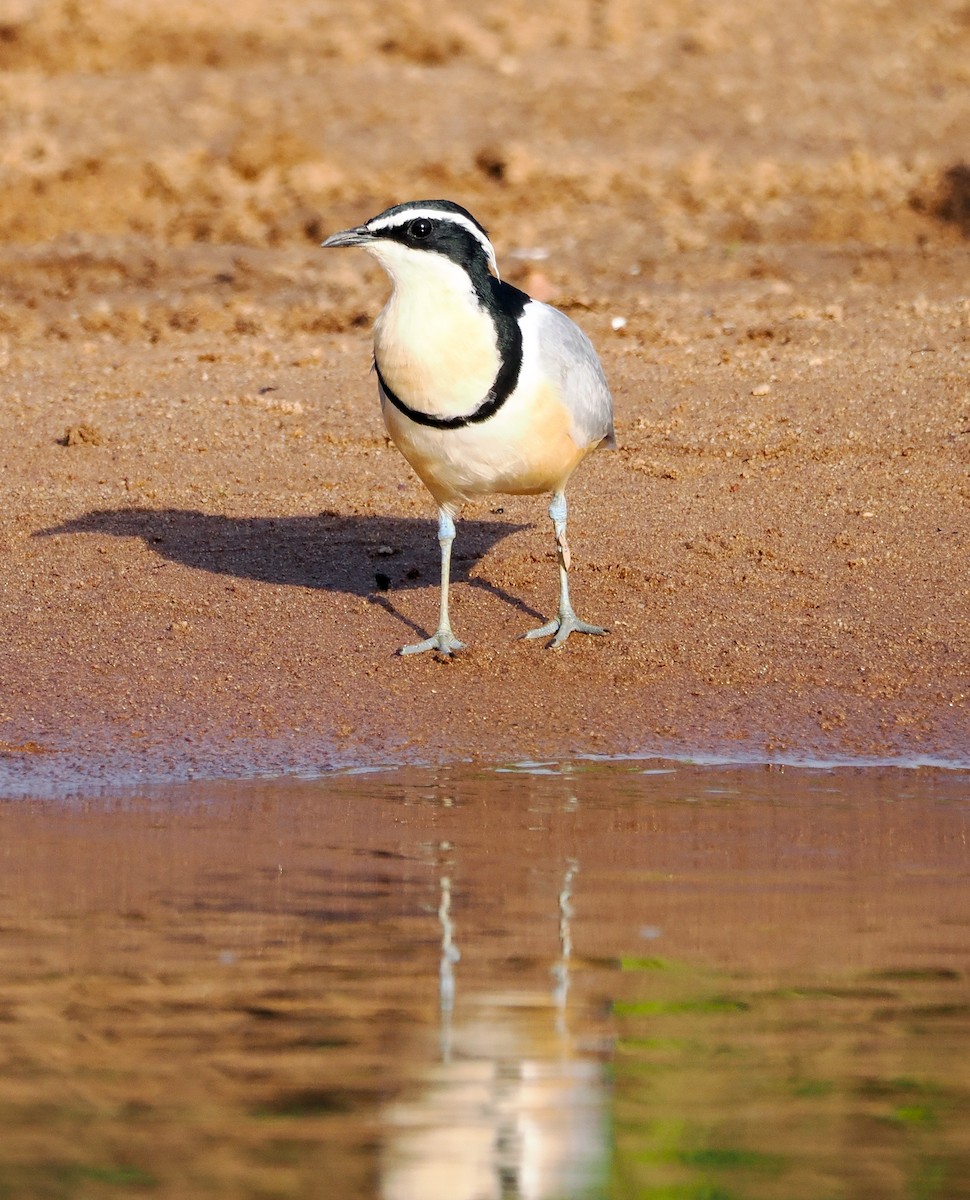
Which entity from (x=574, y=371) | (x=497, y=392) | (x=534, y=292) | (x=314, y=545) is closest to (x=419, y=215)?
(x=497, y=392)

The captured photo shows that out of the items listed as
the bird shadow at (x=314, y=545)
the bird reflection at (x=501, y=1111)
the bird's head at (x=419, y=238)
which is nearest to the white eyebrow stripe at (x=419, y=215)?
the bird's head at (x=419, y=238)

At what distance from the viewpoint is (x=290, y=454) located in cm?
939

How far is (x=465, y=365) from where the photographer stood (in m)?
Answer: 6.40

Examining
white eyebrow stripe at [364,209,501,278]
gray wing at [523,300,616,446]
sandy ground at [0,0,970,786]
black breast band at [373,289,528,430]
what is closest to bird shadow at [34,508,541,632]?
sandy ground at [0,0,970,786]

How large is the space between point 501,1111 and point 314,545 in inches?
193

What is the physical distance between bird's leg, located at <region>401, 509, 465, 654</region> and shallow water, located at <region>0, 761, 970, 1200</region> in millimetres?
1089

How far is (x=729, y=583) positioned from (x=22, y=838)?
10.6ft

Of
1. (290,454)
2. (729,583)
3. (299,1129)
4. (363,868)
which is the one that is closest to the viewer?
(299,1129)

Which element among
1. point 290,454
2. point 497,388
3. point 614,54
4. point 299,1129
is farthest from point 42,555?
point 614,54

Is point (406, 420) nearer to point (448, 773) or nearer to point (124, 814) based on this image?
point (448, 773)

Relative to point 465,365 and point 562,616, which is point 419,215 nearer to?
point 465,365

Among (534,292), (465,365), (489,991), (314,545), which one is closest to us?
(489,991)

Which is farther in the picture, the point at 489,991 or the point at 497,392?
the point at 497,392

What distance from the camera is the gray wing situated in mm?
6746
